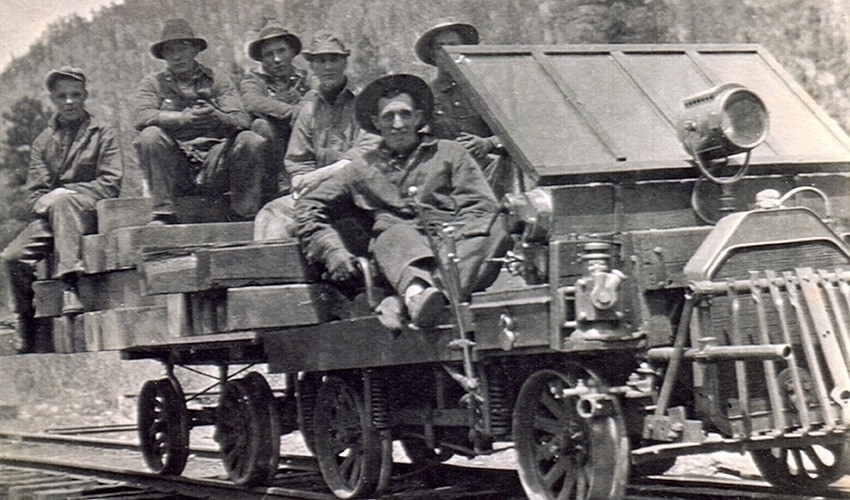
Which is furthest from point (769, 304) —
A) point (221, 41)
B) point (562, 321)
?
point (221, 41)

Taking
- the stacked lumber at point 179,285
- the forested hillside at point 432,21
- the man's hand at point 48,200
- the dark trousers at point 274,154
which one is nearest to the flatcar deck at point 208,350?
the stacked lumber at point 179,285

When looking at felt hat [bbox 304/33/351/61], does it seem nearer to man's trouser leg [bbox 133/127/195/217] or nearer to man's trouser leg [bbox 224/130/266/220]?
man's trouser leg [bbox 224/130/266/220]

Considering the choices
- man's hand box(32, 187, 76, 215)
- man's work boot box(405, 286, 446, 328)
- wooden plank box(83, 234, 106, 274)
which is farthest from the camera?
man's hand box(32, 187, 76, 215)

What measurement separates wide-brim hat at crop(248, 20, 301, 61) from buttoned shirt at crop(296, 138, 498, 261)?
7.79ft

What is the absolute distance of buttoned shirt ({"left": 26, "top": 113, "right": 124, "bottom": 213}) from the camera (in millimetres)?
10430

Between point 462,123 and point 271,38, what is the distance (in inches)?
92.6

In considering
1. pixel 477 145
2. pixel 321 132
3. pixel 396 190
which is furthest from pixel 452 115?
pixel 321 132

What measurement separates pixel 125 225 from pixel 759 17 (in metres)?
8.57

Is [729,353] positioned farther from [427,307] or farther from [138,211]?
[138,211]

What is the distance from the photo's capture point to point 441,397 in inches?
320

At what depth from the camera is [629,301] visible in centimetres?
657

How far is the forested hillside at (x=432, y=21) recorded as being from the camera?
43.4ft

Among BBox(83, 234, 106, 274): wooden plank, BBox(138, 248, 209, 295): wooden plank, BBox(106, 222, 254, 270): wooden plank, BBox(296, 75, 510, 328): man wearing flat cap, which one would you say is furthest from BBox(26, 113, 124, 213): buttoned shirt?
BBox(296, 75, 510, 328): man wearing flat cap

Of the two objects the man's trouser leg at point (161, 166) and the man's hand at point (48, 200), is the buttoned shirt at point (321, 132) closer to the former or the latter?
the man's trouser leg at point (161, 166)
